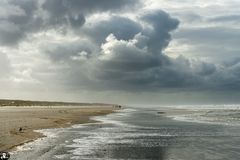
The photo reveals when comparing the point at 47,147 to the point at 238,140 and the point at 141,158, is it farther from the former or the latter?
the point at 238,140

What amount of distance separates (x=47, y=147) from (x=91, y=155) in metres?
6.28

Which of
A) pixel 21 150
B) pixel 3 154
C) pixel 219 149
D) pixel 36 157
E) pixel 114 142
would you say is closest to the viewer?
pixel 3 154

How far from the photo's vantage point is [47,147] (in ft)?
127

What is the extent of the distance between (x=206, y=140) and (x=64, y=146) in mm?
16892

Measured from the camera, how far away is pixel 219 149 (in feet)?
127

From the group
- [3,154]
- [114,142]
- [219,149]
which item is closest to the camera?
[3,154]

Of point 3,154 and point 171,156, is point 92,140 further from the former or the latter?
point 3,154

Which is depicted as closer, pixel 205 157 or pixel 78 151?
pixel 205 157

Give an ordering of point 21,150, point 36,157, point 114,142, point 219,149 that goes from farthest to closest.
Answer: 1. point 114,142
2. point 219,149
3. point 21,150
4. point 36,157

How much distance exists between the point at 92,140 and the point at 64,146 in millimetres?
6865

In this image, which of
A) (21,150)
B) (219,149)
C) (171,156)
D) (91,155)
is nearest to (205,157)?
(171,156)

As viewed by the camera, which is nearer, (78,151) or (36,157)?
(36,157)

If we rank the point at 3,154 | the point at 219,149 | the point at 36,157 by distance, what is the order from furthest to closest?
1. the point at 219,149
2. the point at 36,157
3. the point at 3,154

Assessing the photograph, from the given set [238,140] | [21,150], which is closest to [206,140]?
[238,140]
